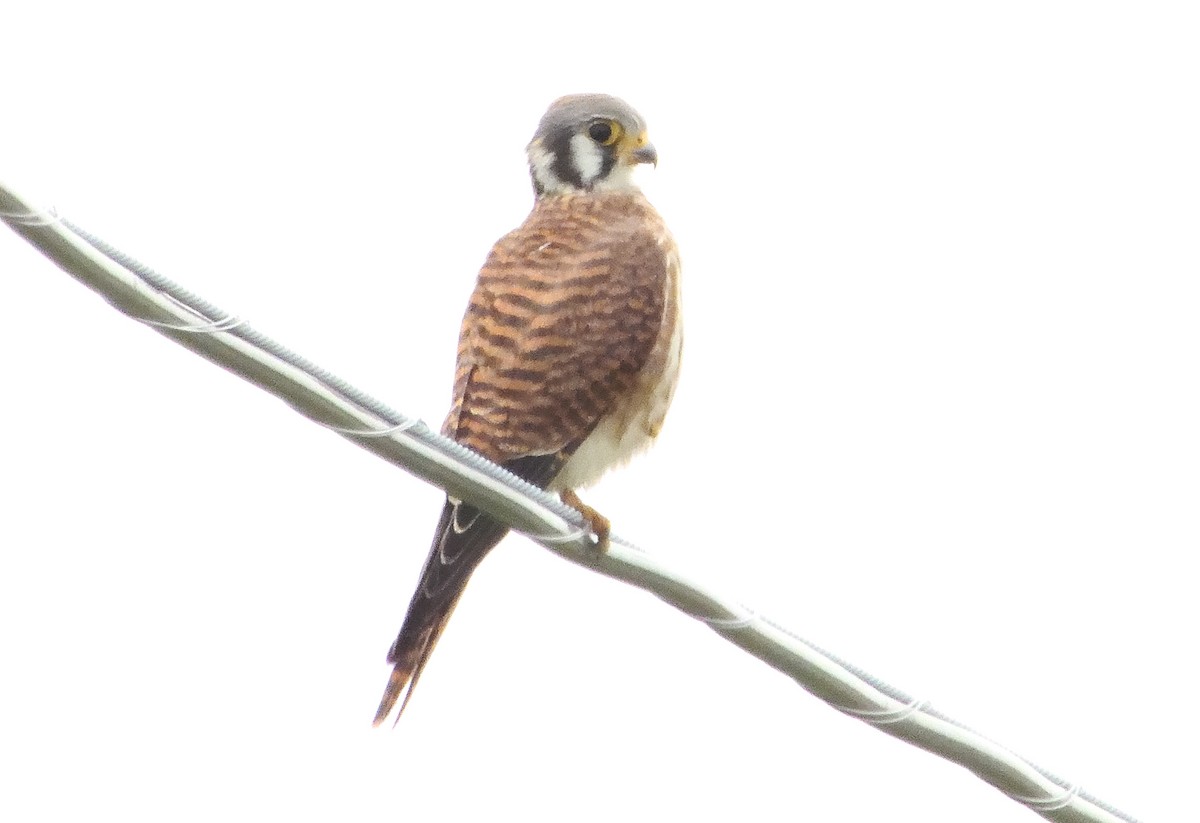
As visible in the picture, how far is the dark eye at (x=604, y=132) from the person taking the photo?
18.0 ft

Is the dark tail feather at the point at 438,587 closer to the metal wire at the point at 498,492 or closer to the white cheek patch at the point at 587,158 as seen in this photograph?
the metal wire at the point at 498,492

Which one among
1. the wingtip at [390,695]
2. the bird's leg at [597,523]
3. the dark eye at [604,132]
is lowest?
the wingtip at [390,695]

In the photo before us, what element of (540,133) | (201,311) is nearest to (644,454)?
(540,133)

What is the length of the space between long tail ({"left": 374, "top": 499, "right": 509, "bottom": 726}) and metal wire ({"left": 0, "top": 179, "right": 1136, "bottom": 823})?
54 centimetres

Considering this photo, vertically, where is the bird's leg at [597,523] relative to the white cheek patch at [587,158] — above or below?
below

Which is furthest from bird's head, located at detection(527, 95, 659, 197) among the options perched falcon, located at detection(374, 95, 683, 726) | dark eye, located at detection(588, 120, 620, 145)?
perched falcon, located at detection(374, 95, 683, 726)

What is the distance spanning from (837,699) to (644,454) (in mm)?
1608

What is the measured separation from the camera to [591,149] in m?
5.46

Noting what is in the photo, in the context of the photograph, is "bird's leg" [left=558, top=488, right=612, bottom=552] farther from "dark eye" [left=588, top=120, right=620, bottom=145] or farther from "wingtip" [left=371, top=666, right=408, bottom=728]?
"dark eye" [left=588, top=120, right=620, bottom=145]

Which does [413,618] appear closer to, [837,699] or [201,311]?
[837,699]

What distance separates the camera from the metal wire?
9.04 ft

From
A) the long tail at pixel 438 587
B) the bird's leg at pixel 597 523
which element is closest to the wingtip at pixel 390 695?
the long tail at pixel 438 587

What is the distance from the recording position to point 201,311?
9.35 ft

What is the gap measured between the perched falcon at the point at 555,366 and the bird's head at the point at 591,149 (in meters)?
0.23
